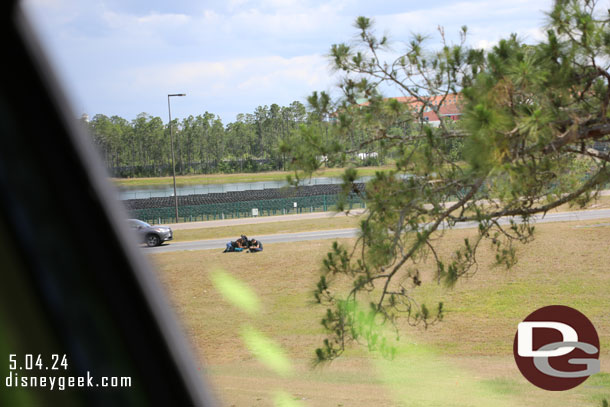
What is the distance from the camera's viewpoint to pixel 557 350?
9.73 m

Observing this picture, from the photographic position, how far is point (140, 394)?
1640 mm

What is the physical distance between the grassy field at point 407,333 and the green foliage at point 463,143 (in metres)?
0.99

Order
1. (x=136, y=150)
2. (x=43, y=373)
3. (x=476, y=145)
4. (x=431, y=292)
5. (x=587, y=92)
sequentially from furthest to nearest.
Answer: (x=136, y=150) → (x=431, y=292) → (x=587, y=92) → (x=476, y=145) → (x=43, y=373)

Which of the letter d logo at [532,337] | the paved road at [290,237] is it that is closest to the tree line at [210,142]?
the paved road at [290,237]

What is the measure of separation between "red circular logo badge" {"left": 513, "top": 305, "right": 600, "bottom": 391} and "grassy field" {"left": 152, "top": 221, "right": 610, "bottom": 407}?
0.67 ft

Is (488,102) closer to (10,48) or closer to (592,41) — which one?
(592,41)

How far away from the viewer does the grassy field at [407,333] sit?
341 inches

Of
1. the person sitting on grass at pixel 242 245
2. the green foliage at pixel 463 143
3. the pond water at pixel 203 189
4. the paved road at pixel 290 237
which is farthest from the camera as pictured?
the pond water at pixel 203 189

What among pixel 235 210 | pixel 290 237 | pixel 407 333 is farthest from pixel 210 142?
pixel 407 333

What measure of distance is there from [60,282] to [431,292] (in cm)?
1341

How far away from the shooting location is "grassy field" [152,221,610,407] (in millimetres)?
8656

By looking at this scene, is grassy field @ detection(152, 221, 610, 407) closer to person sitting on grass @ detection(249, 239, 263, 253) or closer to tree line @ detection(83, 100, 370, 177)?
person sitting on grass @ detection(249, 239, 263, 253)

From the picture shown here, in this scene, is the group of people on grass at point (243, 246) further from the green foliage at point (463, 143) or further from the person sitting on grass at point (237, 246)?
the green foliage at point (463, 143)

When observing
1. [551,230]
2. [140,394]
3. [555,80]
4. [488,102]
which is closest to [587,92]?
[555,80]
